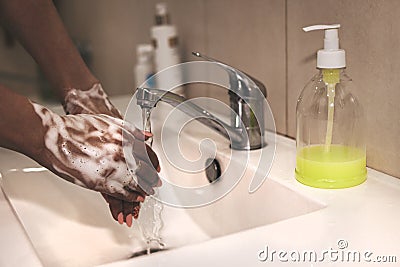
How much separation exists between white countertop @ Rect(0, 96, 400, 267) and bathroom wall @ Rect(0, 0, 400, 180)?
0.32 ft

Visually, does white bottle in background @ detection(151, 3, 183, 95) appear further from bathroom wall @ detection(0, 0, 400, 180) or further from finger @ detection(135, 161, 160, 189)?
finger @ detection(135, 161, 160, 189)

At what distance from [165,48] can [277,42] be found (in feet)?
1.11

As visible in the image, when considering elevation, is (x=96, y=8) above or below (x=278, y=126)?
above

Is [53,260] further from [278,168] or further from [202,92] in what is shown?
[202,92]

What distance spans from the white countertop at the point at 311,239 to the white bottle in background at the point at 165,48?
0.54 meters

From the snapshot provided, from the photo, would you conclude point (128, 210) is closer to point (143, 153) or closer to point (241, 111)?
point (143, 153)

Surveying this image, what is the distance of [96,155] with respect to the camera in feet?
2.40

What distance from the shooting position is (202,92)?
128cm

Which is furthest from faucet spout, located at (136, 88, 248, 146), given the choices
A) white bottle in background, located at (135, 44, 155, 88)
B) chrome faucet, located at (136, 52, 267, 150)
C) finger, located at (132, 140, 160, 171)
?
white bottle in background, located at (135, 44, 155, 88)

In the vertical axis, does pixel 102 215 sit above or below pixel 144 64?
below

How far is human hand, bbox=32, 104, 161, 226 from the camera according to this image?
717 millimetres

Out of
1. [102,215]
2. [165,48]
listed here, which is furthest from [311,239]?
[165,48]

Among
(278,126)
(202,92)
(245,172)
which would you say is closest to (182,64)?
(202,92)

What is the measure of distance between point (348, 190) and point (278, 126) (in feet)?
0.91
